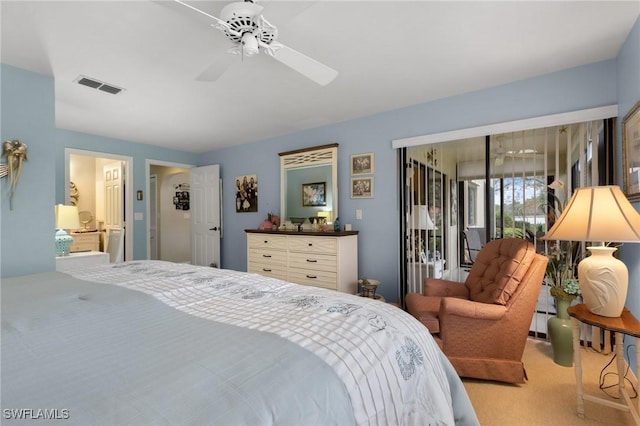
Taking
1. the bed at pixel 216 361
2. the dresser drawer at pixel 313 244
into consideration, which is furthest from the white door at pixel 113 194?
the bed at pixel 216 361

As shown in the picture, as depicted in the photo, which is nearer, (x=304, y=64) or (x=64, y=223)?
(x=304, y=64)

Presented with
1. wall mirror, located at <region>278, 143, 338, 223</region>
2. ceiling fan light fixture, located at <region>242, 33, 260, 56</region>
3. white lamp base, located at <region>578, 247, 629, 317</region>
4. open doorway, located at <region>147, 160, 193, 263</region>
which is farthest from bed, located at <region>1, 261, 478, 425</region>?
open doorway, located at <region>147, 160, 193, 263</region>

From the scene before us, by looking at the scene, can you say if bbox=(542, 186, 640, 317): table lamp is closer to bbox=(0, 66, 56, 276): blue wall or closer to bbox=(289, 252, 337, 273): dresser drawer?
bbox=(289, 252, 337, 273): dresser drawer

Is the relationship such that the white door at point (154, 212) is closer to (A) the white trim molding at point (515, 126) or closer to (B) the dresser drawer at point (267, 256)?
(B) the dresser drawer at point (267, 256)

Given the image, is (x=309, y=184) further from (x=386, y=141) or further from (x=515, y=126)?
(x=515, y=126)

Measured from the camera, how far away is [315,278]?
3.65 metres

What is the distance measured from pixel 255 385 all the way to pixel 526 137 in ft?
10.5

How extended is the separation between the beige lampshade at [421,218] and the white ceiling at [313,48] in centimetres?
119

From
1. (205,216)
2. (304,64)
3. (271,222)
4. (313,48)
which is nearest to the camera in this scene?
(304,64)

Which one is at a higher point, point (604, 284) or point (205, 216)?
point (205, 216)

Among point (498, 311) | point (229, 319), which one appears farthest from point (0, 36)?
point (498, 311)

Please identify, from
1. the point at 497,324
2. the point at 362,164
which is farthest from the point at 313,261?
the point at 497,324

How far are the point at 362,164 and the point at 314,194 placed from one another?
807 mm

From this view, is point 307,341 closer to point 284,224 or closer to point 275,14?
point 275,14
